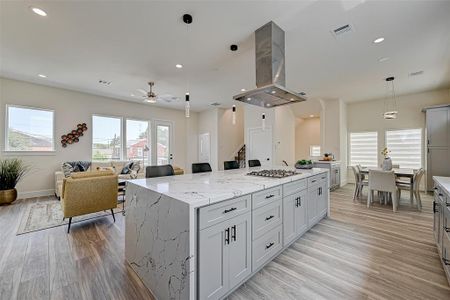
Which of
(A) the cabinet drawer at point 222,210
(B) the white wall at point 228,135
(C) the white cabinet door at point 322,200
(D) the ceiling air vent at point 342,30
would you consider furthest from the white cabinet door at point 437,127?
(A) the cabinet drawer at point 222,210

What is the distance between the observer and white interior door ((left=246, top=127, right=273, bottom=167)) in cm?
668

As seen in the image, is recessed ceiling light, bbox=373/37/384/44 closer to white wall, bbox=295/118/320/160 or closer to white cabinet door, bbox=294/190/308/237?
white cabinet door, bbox=294/190/308/237

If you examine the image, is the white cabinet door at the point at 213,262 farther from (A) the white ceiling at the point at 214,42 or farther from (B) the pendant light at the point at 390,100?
(B) the pendant light at the point at 390,100

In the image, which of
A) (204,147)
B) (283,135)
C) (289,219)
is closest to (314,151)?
(283,135)

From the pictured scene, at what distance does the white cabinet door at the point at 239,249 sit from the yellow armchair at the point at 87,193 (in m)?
2.58

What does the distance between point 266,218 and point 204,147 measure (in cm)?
682

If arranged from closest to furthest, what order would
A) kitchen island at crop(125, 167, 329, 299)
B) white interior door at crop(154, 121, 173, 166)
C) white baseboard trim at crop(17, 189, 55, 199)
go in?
kitchen island at crop(125, 167, 329, 299) → white baseboard trim at crop(17, 189, 55, 199) → white interior door at crop(154, 121, 173, 166)

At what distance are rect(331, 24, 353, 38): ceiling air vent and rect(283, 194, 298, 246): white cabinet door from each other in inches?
96.6

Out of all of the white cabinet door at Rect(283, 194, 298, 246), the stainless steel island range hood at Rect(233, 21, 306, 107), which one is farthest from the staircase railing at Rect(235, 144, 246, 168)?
the white cabinet door at Rect(283, 194, 298, 246)

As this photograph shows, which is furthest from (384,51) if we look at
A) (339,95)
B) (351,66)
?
(339,95)

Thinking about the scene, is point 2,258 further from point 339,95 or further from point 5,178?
point 339,95

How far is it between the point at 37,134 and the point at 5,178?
1.38 meters

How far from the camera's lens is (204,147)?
8.72m

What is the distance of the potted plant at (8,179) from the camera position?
4391mm
